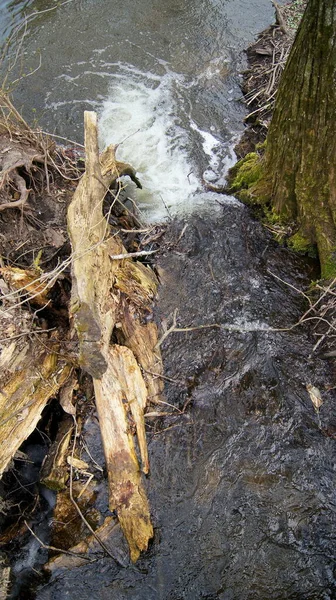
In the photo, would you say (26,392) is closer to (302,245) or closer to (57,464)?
(57,464)

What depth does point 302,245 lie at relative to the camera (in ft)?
14.9

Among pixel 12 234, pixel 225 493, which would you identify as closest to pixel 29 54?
pixel 12 234

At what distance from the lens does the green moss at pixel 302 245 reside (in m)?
4.50

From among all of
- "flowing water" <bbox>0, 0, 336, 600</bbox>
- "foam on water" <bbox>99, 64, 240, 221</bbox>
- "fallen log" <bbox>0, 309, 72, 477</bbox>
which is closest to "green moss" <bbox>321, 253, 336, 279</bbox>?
"flowing water" <bbox>0, 0, 336, 600</bbox>

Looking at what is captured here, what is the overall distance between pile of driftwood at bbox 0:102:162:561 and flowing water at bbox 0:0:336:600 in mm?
207

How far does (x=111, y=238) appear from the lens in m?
4.10

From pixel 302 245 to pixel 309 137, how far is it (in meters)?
1.05

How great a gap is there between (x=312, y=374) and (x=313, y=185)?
1716mm

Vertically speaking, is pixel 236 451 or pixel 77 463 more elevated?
pixel 77 463

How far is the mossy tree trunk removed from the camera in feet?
11.7

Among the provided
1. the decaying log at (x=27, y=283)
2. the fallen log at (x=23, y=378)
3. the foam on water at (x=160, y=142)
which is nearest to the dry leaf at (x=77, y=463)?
the fallen log at (x=23, y=378)

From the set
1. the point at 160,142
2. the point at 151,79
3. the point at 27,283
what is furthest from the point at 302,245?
the point at 151,79

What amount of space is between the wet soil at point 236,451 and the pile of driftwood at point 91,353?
201 millimetres

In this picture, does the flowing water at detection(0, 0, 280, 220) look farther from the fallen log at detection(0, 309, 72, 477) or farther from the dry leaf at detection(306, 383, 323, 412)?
the dry leaf at detection(306, 383, 323, 412)
